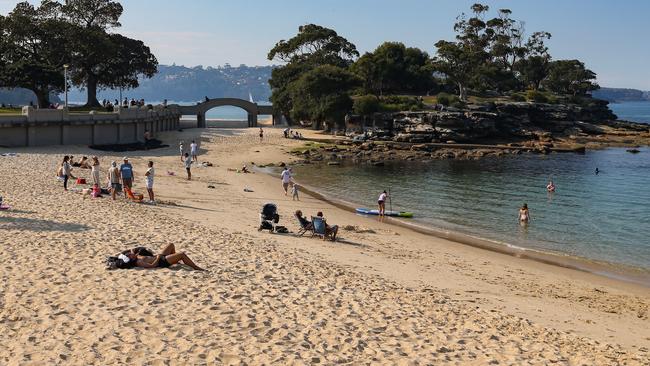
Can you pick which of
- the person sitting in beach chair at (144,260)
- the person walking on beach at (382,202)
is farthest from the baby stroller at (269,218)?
the person walking on beach at (382,202)

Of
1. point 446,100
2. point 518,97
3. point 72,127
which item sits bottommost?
point 72,127

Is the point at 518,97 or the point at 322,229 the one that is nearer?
the point at 322,229

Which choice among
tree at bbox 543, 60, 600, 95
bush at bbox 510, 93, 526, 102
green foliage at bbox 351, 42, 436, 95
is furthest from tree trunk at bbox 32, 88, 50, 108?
tree at bbox 543, 60, 600, 95

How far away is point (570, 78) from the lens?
377 ft

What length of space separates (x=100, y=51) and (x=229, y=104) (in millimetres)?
24398

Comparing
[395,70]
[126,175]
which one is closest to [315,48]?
[395,70]

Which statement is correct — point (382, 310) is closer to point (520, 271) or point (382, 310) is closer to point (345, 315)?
point (345, 315)

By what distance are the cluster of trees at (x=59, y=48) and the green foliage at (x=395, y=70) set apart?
39.5 meters

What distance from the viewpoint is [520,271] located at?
19.5m

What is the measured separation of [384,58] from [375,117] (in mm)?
24537

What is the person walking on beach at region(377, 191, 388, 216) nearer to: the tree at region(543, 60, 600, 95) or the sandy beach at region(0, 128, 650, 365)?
the sandy beach at region(0, 128, 650, 365)

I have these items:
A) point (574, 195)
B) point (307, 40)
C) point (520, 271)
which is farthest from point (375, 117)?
point (520, 271)

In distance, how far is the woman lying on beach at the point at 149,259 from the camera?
45.5 feet

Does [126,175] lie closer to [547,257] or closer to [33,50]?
[547,257]
